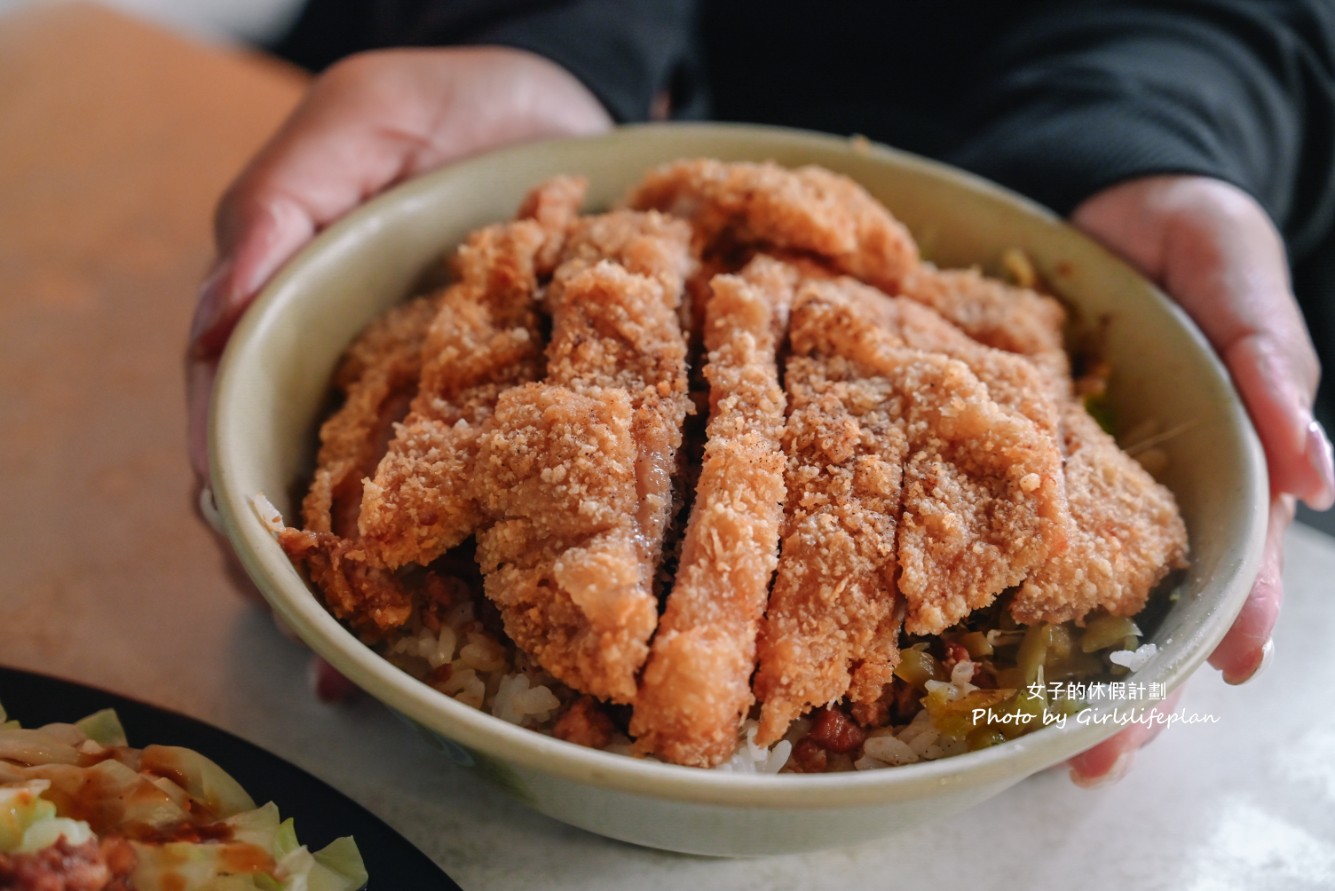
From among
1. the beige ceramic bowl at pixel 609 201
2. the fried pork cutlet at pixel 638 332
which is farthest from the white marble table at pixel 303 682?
the fried pork cutlet at pixel 638 332

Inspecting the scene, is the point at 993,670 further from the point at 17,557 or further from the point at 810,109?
the point at 810,109

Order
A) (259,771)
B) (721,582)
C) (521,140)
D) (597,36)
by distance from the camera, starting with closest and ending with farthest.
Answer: (721,582)
(259,771)
(521,140)
(597,36)

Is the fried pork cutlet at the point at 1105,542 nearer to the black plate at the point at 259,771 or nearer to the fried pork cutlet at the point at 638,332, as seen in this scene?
the fried pork cutlet at the point at 638,332

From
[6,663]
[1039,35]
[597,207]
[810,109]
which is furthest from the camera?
[810,109]

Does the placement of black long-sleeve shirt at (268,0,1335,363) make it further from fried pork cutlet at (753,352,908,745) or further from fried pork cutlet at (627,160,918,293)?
fried pork cutlet at (753,352,908,745)

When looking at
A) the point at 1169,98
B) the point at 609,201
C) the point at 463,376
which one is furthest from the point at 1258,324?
the point at 463,376

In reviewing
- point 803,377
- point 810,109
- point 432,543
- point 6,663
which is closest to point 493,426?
point 432,543

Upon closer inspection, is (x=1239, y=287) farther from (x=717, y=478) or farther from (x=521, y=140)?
(x=521, y=140)
